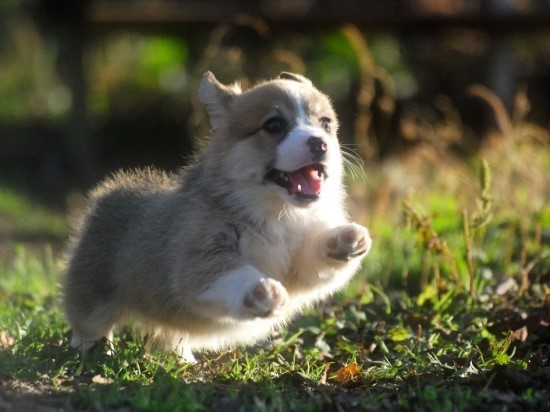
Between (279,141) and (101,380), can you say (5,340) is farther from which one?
(279,141)

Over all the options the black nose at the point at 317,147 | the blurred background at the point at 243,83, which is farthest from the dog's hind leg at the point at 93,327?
the blurred background at the point at 243,83

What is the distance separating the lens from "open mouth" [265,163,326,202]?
190 inches

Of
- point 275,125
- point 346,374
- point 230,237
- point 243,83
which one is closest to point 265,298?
point 230,237

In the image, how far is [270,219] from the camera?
16.0 ft

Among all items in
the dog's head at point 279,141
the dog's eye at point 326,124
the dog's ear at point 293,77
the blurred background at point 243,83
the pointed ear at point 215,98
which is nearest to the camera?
the dog's head at point 279,141

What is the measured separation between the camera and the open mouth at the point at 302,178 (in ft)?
15.9

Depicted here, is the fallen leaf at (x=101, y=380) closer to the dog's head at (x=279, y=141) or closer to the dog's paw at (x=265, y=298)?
the dog's paw at (x=265, y=298)

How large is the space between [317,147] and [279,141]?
248mm

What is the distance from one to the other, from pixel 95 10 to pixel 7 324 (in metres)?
6.77

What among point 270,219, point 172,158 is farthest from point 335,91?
point 270,219

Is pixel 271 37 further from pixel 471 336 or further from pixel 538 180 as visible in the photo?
pixel 471 336

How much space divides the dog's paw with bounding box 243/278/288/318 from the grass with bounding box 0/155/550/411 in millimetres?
368

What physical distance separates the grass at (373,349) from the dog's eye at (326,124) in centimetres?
97

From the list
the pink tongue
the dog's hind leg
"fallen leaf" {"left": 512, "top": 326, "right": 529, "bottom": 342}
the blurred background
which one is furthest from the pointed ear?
the blurred background
